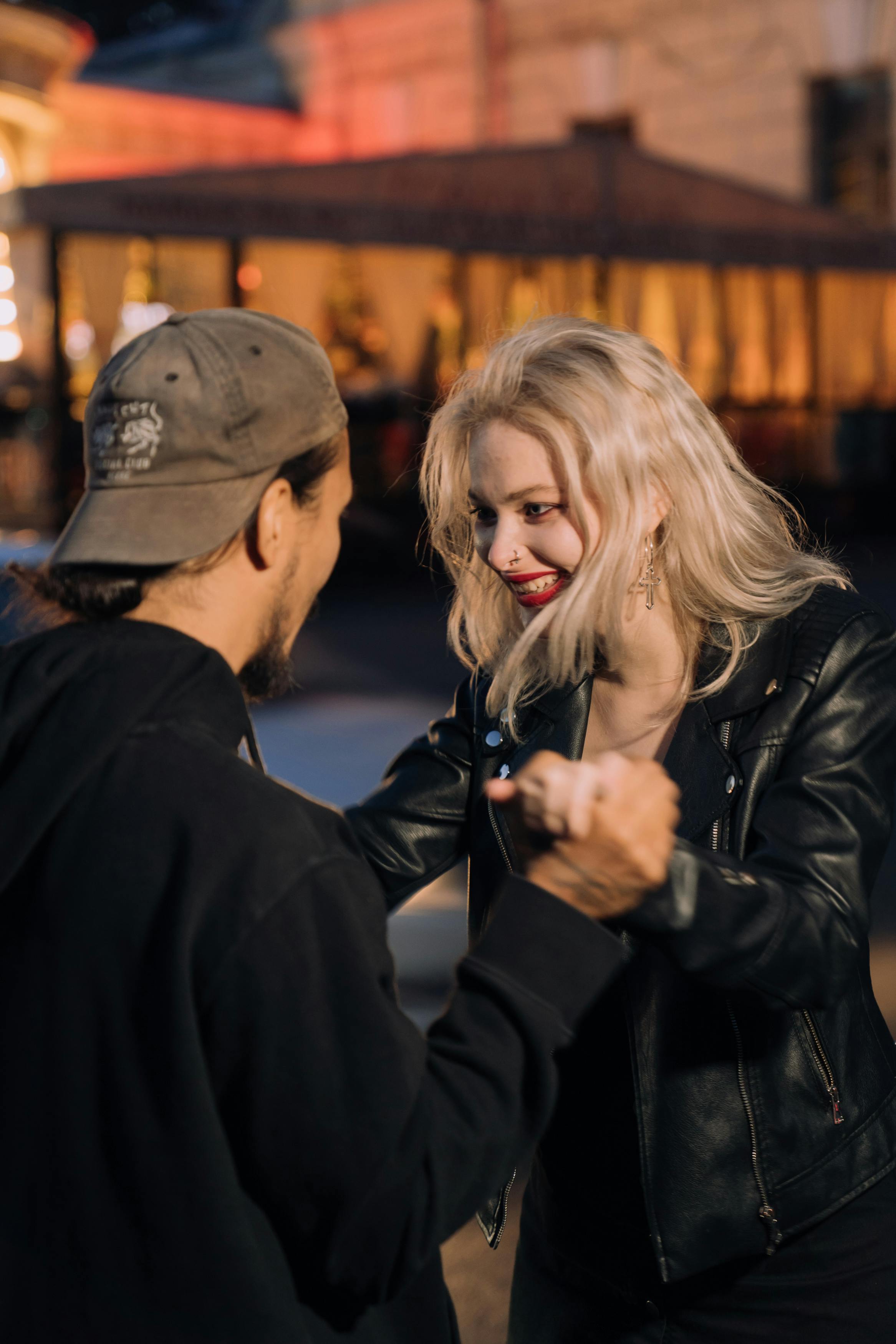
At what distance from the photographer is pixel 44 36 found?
16.6 meters

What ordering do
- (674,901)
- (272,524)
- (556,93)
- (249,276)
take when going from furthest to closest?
(556,93)
(249,276)
(674,901)
(272,524)

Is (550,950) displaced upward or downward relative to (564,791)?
downward

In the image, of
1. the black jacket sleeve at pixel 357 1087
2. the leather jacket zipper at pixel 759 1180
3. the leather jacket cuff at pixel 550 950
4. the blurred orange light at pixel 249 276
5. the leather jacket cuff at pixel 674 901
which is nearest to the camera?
the black jacket sleeve at pixel 357 1087

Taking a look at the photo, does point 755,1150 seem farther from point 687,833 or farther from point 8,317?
point 8,317

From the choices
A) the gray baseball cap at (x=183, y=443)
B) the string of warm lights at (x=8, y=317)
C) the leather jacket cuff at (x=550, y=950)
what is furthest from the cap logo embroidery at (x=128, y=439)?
the string of warm lights at (x=8, y=317)

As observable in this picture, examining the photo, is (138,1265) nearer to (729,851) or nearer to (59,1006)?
(59,1006)

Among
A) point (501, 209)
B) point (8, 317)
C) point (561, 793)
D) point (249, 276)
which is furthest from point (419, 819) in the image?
point (501, 209)

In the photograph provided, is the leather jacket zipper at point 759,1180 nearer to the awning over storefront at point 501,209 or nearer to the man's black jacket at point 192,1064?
the man's black jacket at point 192,1064

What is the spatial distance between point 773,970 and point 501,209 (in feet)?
53.0

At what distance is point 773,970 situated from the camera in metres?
1.76

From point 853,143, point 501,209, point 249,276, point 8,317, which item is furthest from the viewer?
point 853,143

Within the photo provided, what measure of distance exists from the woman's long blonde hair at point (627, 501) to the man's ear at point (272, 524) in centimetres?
70

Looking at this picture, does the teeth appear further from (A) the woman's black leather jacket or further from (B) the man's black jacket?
(B) the man's black jacket

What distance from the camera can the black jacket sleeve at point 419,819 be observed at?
2.29m
